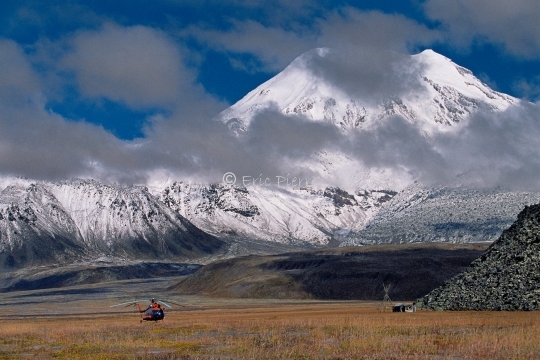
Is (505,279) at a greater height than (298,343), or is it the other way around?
(505,279)

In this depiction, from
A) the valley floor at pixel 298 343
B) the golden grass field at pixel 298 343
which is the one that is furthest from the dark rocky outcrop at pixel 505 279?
the valley floor at pixel 298 343

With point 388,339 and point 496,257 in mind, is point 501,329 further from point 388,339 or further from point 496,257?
point 496,257

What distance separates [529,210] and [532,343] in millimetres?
53588

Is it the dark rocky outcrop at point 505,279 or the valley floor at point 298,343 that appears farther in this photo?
the dark rocky outcrop at point 505,279

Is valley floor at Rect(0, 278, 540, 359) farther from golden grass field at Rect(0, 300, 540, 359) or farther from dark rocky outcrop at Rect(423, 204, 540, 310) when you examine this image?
dark rocky outcrop at Rect(423, 204, 540, 310)

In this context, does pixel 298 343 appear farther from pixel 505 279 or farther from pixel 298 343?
pixel 505 279

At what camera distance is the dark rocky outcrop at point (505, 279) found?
84.9 m

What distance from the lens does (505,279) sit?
88.4 m

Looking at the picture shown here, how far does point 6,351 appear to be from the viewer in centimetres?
5281

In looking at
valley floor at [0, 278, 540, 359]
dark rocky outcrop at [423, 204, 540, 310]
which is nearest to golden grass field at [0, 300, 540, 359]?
valley floor at [0, 278, 540, 359]

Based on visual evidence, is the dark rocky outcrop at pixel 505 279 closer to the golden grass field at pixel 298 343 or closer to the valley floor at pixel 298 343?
the golden grass field at pixel 298 343

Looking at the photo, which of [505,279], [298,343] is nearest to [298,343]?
[298,343]

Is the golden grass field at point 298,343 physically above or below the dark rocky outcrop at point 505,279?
below

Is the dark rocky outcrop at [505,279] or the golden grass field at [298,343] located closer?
the golden grass field at [298,343]
